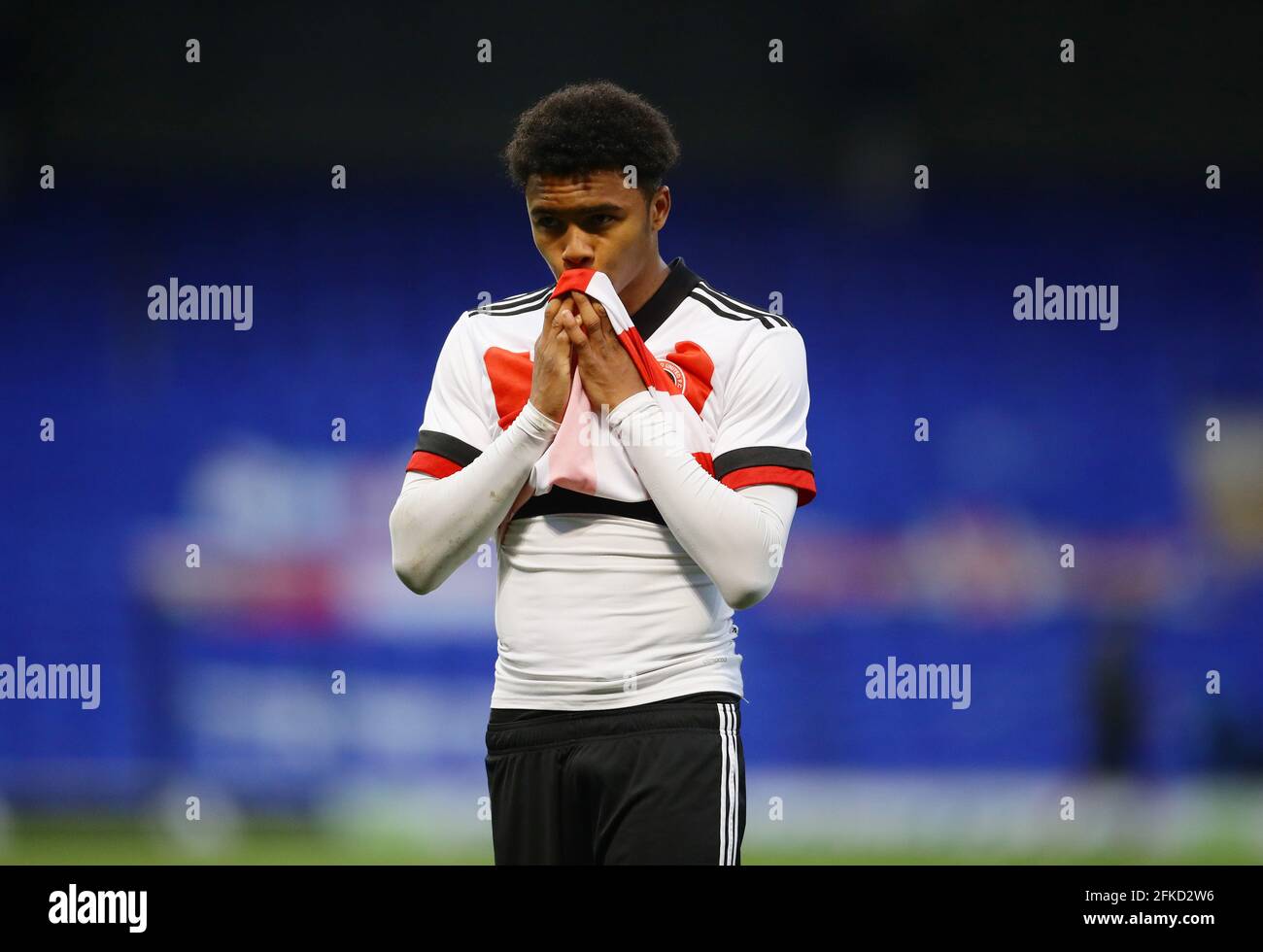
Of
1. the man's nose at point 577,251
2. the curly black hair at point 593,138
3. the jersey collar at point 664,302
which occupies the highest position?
the curly black hair at point 593,138

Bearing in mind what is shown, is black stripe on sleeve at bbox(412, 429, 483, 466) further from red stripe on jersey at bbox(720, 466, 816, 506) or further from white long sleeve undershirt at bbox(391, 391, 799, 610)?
red stripe on jersey at bbox(720, 466, 816, 506)

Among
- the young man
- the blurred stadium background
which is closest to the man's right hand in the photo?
the young man

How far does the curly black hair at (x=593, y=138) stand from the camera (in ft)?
6.68

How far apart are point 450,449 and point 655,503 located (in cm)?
33

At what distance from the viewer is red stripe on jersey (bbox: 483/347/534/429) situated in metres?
2.10

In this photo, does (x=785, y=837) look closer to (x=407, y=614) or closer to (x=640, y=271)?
(x=407, y=614)

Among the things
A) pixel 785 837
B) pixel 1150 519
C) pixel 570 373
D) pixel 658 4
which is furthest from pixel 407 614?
pixel 570 373

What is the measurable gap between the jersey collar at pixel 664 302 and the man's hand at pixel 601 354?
126mm

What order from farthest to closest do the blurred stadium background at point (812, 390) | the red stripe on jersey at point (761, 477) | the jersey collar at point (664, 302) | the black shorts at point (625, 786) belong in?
the blurred stadium background at point (812, 390) < the jersey collar at point (664, 302) < the red stripe on jersey at point (761, 477) < the black shorts at point (625, 786)

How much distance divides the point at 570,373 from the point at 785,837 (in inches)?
136

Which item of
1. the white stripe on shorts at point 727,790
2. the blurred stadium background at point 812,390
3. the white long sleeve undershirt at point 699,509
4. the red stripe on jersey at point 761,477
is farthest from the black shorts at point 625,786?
the blurred stadium background at point 812,390

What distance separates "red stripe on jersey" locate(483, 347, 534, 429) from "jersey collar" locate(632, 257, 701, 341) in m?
0.17

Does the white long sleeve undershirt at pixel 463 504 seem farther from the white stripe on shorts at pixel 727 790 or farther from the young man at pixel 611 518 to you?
the white stripe on shorts at pixel 727 790

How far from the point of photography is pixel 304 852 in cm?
511
